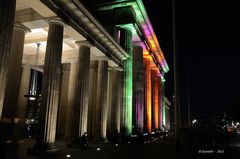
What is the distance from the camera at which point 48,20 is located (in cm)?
1811

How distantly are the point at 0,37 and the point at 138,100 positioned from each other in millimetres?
30286

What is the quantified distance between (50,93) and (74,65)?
13.7m

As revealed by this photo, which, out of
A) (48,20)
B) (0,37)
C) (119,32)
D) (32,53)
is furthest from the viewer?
(119,32)

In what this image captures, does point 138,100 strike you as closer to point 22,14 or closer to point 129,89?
point 129,89

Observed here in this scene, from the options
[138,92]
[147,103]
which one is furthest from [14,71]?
[147,103]

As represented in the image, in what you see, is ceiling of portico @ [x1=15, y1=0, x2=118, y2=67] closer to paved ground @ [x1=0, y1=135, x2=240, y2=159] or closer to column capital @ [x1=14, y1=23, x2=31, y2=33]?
column capital @ [x1=14, y1=23, x2=31, y2=33]

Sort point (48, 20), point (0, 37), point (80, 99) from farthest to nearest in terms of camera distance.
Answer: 1. point (80, 99)
2. point (48, 20)
3. point (0, 37)

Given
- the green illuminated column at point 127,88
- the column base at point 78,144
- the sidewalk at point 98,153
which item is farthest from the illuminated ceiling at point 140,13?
the sidewalk at point 98,153

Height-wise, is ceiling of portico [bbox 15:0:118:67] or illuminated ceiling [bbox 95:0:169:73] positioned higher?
illuminated ceiling [bbox 95:0:169:73]

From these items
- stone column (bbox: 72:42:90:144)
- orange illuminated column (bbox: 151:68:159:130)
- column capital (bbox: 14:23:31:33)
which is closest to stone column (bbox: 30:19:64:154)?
column capital (bbox: 14:23:31:33)

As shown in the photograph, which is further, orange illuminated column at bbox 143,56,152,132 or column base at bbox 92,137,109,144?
orange illuminated column at bbox 143,56,152,132

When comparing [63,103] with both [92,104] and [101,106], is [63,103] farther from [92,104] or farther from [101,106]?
[101,106]

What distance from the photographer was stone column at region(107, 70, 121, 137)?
31.4m

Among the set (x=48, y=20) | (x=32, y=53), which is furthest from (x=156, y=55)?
(x=48, y=20)
